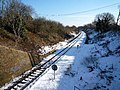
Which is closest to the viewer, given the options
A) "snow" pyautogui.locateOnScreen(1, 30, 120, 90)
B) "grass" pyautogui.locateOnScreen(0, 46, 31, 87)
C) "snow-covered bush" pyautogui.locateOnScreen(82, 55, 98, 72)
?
"snow" pyautogui.locateOnScreen(1, 30, 120, 90)

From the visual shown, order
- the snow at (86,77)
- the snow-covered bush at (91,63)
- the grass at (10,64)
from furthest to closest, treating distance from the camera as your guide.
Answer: the snow-covered bush at (91,63), the grass at (10,64), the snow at (86,77)

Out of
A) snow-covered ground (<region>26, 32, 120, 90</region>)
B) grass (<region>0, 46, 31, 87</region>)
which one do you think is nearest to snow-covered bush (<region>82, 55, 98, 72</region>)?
snow-covered ground (<region>26, 32, 120, 90</region>)

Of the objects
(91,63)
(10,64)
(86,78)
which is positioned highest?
(10,64)

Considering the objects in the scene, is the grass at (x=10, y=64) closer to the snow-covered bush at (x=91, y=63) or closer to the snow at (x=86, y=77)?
the snow at (x=86, y=77)

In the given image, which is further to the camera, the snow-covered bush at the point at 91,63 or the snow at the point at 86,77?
the snow-covered bush at the point at 91,63

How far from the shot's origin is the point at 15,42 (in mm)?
30219

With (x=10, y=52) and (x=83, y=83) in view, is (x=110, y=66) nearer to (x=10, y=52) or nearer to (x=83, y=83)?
(x=83, y=83)

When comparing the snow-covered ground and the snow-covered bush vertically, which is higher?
Answer: the snow-covered bush

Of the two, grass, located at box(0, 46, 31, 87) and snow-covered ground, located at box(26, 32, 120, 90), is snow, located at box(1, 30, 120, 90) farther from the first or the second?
grass, located at box(0, 46, 31, 87)

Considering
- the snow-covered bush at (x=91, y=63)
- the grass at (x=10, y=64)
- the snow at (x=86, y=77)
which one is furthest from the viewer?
the snow-covered bush at (x=91, y=63)

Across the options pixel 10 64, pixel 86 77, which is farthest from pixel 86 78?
pixel 10 64

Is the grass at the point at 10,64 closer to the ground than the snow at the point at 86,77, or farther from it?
farther from it

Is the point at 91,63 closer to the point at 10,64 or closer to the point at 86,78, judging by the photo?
the point at 86,78

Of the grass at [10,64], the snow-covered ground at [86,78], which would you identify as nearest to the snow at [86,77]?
the snow-covered ground at [86,78]
